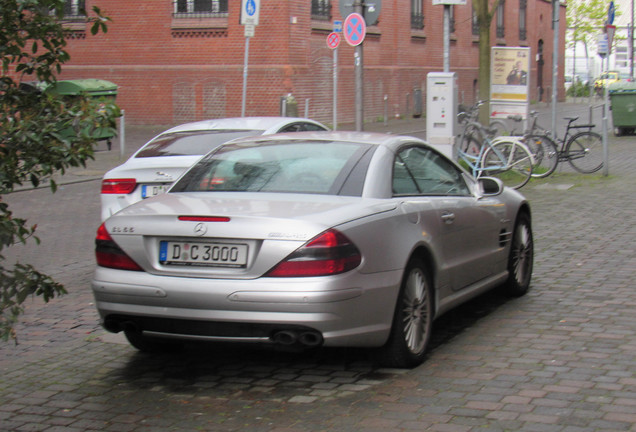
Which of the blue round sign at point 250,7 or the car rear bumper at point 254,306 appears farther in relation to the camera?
the blue round sign at point 250,7

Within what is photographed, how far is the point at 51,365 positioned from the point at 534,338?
124 inches

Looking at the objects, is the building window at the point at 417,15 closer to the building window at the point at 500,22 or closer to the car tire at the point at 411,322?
Answer: the building window at the point at 500,22

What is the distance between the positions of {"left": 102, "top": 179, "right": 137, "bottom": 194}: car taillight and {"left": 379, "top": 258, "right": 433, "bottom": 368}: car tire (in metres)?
4.18

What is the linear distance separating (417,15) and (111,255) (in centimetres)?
3634

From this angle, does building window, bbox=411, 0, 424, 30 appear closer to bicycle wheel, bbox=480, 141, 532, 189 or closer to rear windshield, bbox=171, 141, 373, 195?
bicycle wheel, bbox=480, 141, 532, 189

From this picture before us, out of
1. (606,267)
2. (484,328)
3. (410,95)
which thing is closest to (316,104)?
(410,95)

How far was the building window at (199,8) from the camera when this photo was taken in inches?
1180

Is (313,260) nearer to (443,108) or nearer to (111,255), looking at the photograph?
(111,255)

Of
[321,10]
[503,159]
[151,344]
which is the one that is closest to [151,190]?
[151,344]

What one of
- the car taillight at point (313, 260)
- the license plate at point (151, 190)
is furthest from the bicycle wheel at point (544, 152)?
the car taillight at point (313, 260)

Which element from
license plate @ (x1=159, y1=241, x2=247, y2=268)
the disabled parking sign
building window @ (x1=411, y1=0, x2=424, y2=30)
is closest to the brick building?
building window @ (x1=411, y1=0, x2=424, y2=30)

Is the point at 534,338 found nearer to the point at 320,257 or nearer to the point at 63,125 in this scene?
the point at 320,257

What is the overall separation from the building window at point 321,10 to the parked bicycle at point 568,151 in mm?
13939

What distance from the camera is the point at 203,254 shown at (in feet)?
17.1
